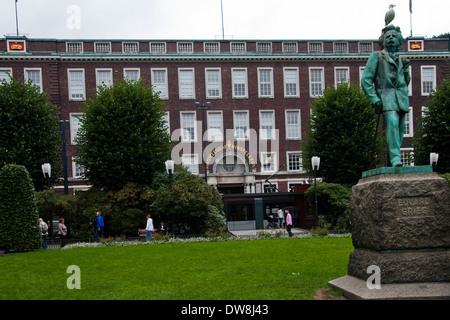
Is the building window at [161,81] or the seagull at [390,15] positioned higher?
the building window at [161,81]

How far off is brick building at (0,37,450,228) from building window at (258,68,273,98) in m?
0.11

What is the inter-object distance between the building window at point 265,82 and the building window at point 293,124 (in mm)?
2880

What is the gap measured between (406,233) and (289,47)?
45.9 metres

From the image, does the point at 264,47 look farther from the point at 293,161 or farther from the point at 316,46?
the point at 293,161

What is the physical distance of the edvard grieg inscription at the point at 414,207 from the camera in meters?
8.05

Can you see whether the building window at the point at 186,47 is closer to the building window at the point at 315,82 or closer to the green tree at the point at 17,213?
the building window at the point at 315,82

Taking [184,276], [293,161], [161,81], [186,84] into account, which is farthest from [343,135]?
[184,276]

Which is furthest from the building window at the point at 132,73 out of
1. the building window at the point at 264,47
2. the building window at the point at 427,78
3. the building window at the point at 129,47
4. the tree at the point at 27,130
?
the building window at the point at 427,78

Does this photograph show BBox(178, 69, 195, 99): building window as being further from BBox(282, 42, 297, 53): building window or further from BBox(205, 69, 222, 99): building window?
BBox(282, 42, 297, 53): building window

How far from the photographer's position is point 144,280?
1105cm

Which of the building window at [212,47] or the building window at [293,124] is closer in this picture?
the building window at [212,47]

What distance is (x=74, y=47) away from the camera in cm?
4900

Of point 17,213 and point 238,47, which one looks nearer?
point 17,213

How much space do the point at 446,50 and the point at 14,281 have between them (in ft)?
171
